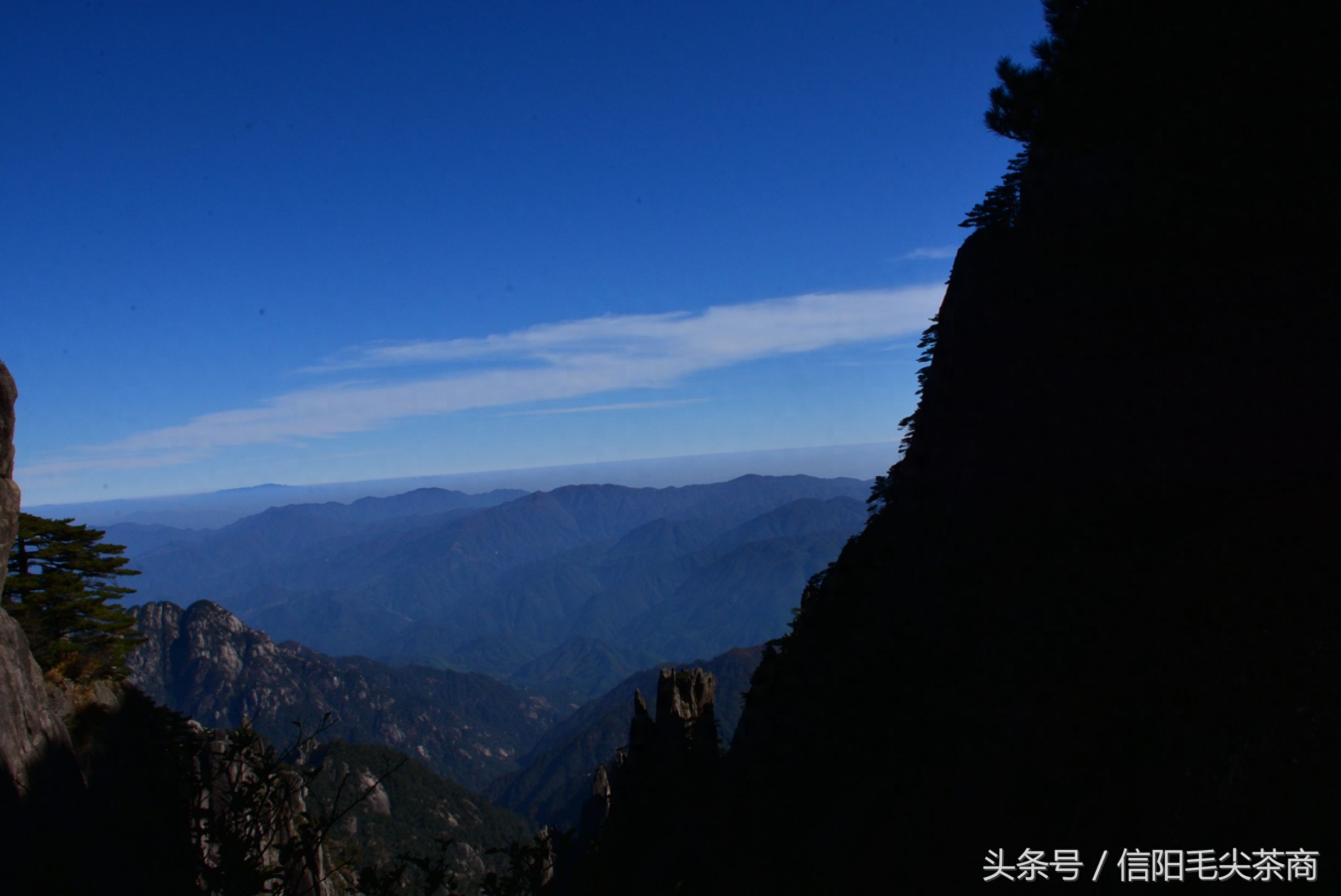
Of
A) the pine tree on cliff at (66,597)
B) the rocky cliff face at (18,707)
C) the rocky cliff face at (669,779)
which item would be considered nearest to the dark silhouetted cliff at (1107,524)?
the rocky cliff face at (669,779)

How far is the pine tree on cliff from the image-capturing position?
32844mm

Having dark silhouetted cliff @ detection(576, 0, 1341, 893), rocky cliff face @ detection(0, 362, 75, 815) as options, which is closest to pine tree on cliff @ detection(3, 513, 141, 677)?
rocky cliff face @ detection(0, 362, 75, 815)

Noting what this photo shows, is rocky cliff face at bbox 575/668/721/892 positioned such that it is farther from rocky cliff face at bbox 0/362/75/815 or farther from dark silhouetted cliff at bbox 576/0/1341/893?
rocky cliff face at bbox 0/362/75/815

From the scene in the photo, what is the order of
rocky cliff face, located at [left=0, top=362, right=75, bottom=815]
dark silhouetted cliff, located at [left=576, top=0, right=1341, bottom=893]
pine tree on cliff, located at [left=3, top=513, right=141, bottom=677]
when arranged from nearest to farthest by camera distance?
1. dark silhouetted cliff, located at [left=576, top=0, right=1341, bottom=893]
2. rocky cliff face, located at [left=0, top=362, right=75, bottom=815]
3. pine tree on cliff, located at [left=3, top=513, right=141, bottom=677]

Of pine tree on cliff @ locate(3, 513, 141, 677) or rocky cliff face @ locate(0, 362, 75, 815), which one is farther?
pine tree on cliff @ locate(3, 513, 141, 677)

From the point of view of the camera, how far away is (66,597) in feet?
112

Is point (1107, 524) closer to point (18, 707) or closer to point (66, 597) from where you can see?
point (18, 707)

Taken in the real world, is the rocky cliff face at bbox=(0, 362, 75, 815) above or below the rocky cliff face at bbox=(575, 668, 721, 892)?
above

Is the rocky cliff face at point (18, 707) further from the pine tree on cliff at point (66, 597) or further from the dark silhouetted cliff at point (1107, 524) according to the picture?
the dark silhouetted cliff at point (1107, 524)

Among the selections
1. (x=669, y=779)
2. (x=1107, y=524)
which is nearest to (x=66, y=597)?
(x=669, y=779)

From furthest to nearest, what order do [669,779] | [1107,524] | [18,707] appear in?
[669,779]
[18,707]
[1107,524]

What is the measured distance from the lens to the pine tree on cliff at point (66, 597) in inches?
1293

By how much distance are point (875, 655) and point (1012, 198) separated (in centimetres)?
2081

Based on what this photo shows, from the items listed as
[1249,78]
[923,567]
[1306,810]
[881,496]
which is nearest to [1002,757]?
[1306,810]
